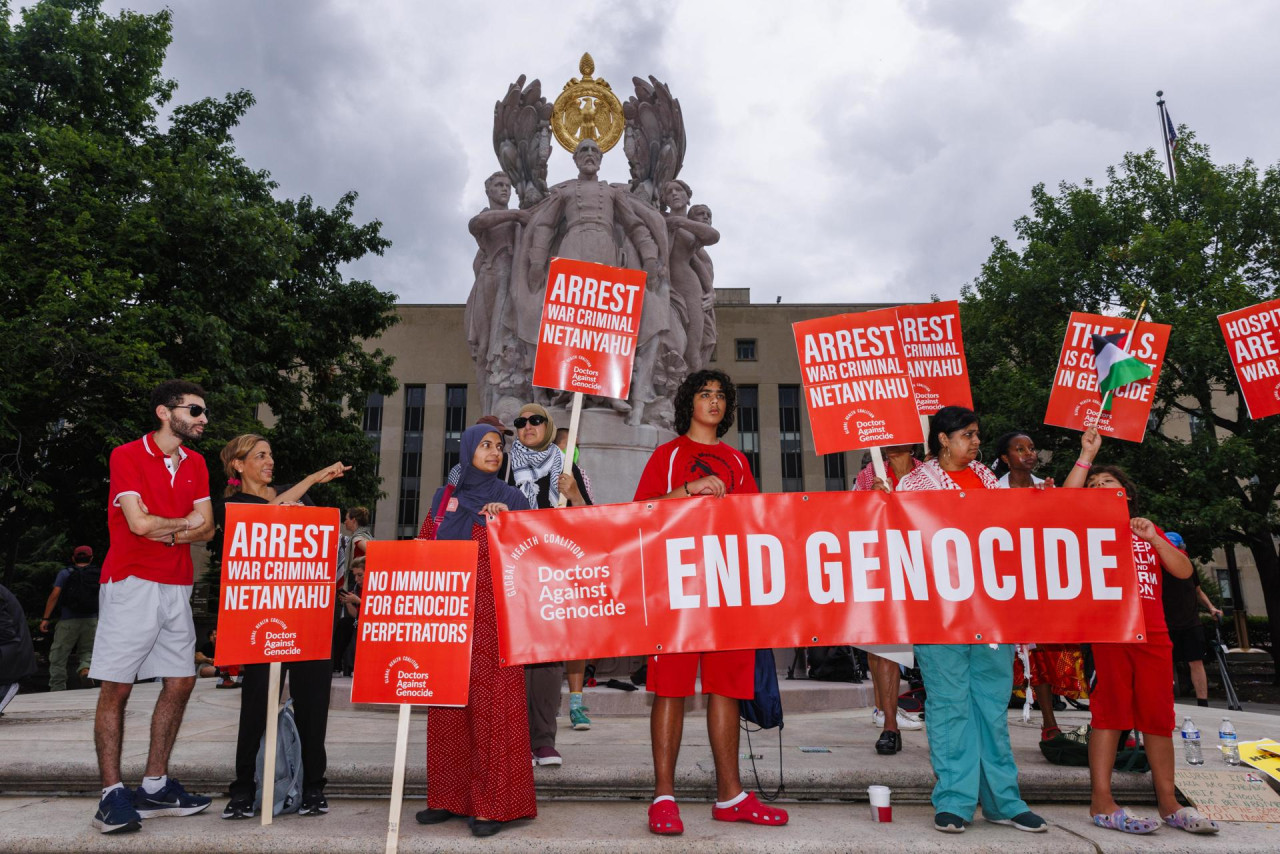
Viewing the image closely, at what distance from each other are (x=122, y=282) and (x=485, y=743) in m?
14.2

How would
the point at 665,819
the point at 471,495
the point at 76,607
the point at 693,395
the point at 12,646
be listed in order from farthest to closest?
Result: the point at 76,607 < the point at 12,646 < the point at 693,395 < the point at 471,495 < the point at 665,819

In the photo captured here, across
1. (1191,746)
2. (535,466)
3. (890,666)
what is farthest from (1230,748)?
→ (535,466)

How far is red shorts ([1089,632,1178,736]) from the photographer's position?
3994 mm

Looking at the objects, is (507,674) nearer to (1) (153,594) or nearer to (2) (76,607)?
(1) (153,594)

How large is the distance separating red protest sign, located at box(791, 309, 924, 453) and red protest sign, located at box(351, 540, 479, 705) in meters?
2.07

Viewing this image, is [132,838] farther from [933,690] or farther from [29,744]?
[933,690]

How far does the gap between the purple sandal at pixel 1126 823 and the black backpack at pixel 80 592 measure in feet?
38.4

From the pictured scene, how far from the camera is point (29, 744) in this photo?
557 centimetres

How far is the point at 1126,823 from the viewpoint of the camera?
12.7ft

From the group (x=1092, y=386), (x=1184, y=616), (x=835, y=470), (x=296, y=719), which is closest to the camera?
(x=296, y=719)

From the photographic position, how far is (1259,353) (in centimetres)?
718

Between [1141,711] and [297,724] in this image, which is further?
[297,724]

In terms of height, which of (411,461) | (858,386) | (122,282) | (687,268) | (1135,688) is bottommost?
(1135,688)

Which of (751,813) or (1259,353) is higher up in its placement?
(1259,353)
